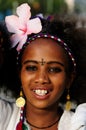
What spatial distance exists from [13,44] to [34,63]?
21 cm

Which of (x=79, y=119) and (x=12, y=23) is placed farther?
(x=12, y=23)

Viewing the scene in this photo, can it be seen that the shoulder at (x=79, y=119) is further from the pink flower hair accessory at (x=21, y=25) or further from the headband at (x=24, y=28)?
the pink flower hair accessory at (x=21, y=25)

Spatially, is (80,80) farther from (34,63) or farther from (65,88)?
(34,63)

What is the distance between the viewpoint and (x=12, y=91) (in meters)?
3.56

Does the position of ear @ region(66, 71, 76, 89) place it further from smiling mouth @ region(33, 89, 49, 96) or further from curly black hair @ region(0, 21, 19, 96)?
curly black hair @ region(0, 21, 19, 96)

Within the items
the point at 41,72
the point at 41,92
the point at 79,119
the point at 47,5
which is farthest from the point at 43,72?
the point at 47,5

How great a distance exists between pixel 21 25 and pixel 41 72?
35 centimetres

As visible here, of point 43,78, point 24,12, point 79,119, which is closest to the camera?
point 79,119

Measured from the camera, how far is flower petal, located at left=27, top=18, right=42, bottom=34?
327 centimetres

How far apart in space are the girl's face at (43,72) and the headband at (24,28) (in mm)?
33

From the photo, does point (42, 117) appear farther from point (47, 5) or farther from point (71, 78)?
point (47, 5)

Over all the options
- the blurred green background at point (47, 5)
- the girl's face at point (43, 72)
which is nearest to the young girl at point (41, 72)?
the girl's face at point (43, 72)

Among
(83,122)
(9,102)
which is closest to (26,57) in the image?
(9,102)

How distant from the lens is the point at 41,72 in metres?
3.21
